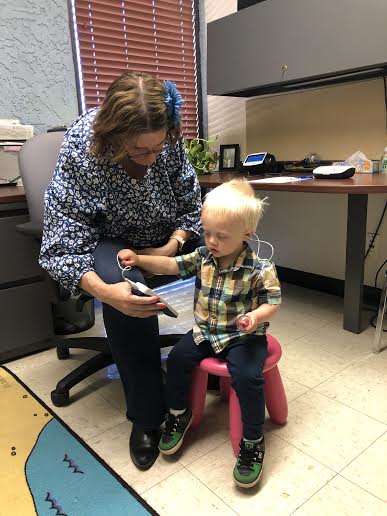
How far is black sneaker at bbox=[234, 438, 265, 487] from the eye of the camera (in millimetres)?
1002

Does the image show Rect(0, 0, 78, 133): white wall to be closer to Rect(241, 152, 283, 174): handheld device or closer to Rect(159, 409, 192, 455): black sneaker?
Rect(241, 152, 283, 174): handheld device

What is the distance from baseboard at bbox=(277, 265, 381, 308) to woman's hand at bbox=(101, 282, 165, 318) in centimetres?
146

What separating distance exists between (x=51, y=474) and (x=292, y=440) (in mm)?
656

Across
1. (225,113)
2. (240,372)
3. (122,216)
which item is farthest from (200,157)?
(240,372)

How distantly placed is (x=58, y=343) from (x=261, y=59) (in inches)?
63.2

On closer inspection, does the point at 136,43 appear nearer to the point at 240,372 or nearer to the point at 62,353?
the point at 62,353

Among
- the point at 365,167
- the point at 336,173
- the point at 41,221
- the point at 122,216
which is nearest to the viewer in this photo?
the point at 122,216

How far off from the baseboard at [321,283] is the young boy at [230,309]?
48.9 inches

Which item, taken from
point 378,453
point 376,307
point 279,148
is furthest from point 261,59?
point 378,453

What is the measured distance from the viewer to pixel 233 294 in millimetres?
1098

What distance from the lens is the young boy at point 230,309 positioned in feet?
3.38

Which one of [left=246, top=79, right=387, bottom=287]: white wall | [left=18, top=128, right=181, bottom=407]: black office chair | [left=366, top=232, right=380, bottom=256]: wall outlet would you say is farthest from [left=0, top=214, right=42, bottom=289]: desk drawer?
[left=366, top=232, right=380, bottom=256]: wall outlet

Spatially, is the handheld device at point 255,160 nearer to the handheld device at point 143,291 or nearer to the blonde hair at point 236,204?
the blonde hair at point 236,204

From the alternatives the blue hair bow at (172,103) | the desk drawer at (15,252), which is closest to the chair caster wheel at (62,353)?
the desk drawer at (15,252)
